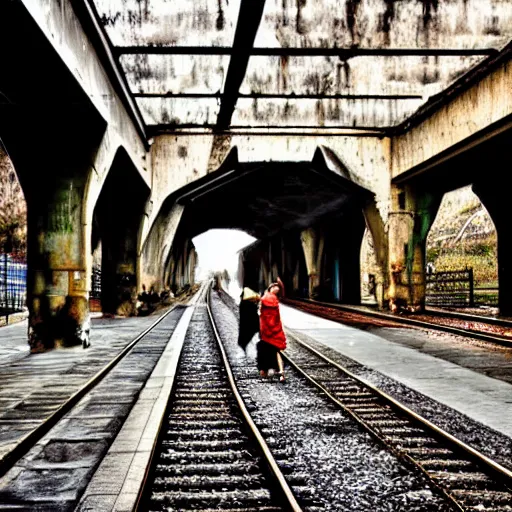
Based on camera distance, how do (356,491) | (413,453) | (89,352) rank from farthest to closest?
(89,352)
(413,453)
(356,491)

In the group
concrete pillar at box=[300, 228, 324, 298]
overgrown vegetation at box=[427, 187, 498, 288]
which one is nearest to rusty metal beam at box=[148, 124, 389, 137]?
concrete pillar at box=[300, 228, 324, 298]

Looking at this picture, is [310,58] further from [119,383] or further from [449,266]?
[449,266]

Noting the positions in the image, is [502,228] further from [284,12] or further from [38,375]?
[38,375]

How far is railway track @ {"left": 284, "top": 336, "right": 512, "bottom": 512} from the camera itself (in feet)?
12.0

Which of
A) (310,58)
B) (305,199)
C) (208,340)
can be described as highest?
(310,58)

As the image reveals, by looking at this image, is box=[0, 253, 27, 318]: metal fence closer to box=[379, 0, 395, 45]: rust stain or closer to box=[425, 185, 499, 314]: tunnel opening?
box=[379, 0, 395, 45]: rust stain

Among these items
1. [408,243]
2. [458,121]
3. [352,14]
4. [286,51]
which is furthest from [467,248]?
[352,14]

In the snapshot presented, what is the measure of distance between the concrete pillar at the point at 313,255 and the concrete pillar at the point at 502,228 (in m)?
12.7

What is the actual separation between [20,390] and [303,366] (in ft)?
13.5

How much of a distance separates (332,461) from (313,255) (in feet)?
87.4

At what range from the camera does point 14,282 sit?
24.1m

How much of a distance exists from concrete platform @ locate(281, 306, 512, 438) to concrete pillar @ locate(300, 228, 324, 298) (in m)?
15.5

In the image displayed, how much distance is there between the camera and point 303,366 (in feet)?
Result: 29.3

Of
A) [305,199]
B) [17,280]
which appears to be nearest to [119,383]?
[305,199]
